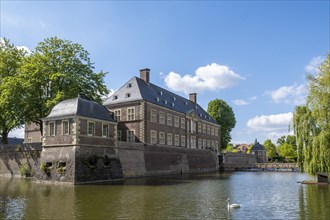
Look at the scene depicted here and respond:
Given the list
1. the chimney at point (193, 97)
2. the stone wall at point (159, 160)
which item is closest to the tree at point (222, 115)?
the chimney at point (193, 97)

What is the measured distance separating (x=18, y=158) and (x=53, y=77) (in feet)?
30.1

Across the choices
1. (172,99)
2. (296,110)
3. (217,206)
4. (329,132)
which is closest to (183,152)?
(172,99)

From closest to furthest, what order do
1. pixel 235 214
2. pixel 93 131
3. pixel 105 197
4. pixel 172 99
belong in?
pixel 235 214
pixel 105 197
pixel 93 131
pixel 172 99

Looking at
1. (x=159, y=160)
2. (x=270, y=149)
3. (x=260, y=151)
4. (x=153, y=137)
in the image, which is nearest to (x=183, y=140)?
(x=153, y=137)

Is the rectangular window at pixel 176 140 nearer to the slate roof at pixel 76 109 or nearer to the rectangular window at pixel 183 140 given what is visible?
the rectangular window at pixel 183 140

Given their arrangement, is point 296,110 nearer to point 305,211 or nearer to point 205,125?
point 305,211

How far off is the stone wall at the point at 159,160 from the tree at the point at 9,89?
10.3 m

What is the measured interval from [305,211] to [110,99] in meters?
31.5

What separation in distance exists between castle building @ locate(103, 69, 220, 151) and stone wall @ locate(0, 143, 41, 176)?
440 inches

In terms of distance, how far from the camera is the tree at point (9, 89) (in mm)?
30969

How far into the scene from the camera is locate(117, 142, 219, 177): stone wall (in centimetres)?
3319

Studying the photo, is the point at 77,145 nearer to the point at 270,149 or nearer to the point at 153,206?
the point at 153,206

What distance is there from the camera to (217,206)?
15.7 meters

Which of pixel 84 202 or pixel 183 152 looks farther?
Result: pixel 183 152
